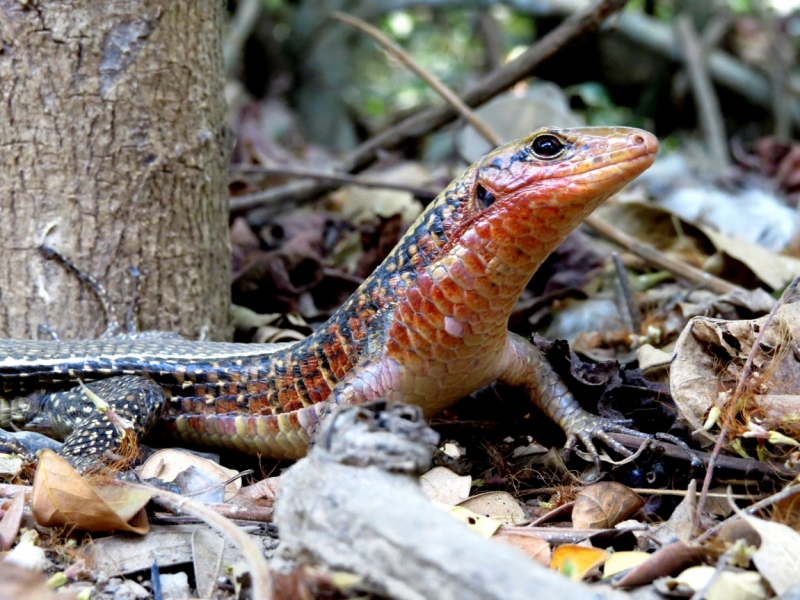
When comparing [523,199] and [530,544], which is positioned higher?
[523,199]

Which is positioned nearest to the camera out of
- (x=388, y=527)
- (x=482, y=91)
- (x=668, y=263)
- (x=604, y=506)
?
(x=388, y=527)

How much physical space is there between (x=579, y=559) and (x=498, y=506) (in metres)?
0.60

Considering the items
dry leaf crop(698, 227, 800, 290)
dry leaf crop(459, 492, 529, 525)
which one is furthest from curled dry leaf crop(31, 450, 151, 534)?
dry leaf crop(698, 227, 800, 290)

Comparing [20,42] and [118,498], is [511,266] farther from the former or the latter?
[20,42]

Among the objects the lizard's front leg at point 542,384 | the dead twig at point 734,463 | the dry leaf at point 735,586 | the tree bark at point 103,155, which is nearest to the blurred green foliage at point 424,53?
the tree bark at point 103,155

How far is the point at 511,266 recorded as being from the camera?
3.01 m

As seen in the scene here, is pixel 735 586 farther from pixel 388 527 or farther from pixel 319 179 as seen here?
pixel 319 179

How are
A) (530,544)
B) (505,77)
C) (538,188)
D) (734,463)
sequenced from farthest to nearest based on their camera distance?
(505,77), (538,188), (734,463), (530,544)

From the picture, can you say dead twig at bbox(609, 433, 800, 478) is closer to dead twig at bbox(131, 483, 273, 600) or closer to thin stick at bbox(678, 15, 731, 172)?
dead twig at bbox(131, 483, 273, 600)

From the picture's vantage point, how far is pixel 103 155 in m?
4.05

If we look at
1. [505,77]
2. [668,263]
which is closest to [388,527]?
[668,263]

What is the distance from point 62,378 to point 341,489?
238 cm

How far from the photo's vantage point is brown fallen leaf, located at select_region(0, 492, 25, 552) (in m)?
2.54

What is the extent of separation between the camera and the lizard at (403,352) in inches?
114
